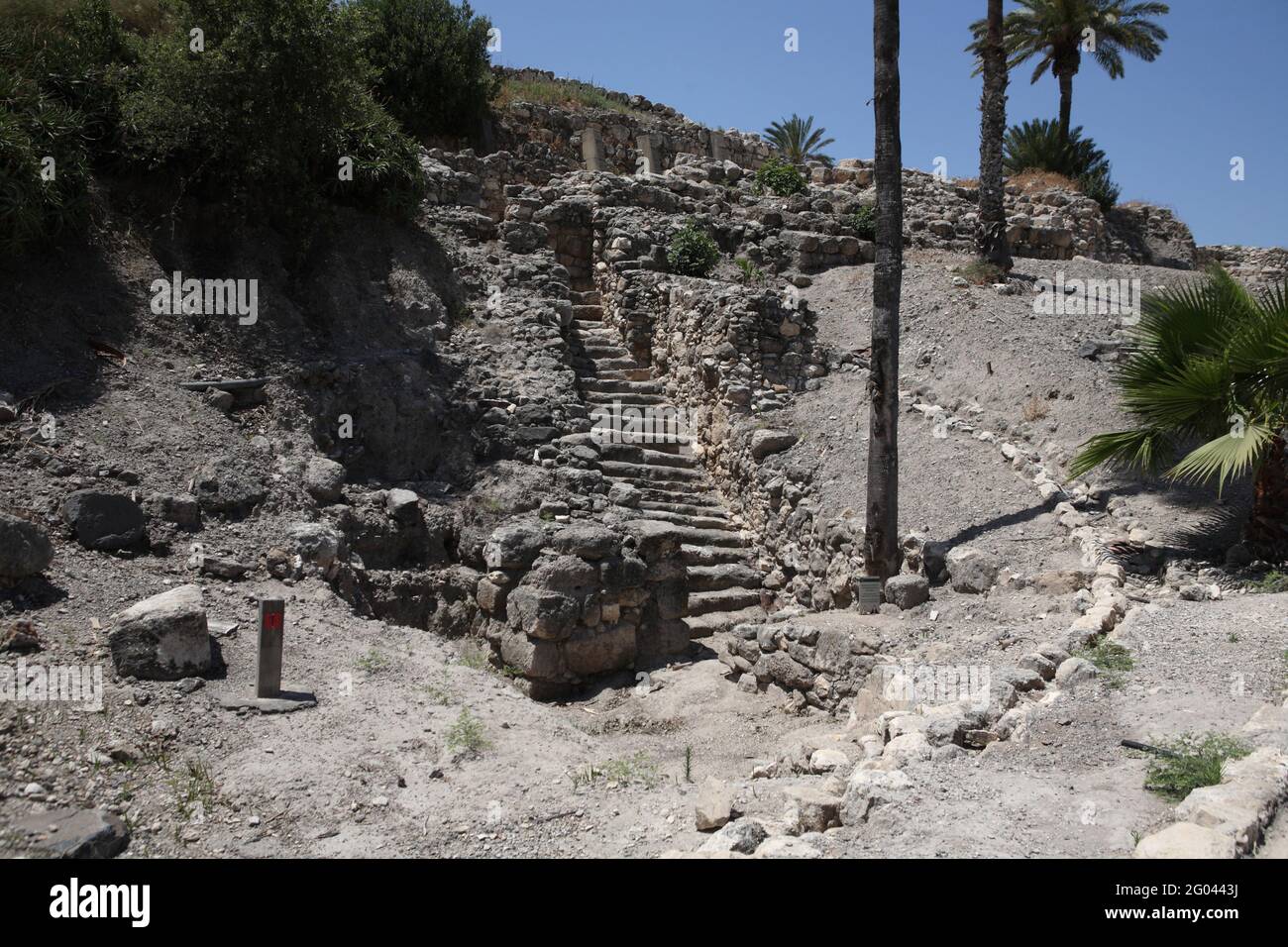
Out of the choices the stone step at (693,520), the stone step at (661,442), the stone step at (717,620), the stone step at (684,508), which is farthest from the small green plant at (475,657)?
the stone step at (661,442)

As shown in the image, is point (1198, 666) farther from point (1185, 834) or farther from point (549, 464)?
point (549, 464)

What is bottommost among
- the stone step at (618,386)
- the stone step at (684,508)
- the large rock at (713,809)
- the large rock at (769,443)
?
the large rock at (713,809)

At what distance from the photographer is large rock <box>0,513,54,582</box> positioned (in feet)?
21.6

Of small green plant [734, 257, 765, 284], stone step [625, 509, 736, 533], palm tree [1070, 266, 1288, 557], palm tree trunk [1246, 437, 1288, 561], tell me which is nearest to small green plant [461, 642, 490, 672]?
stone step [625, 509, 736, 533]

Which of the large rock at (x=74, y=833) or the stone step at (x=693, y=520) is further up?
the stone step at (x=693, y=520)

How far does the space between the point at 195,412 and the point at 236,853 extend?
19.9ft

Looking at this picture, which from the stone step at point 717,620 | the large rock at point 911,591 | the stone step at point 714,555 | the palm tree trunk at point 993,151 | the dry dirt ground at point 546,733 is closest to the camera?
the dry dirt ground at point 546,733

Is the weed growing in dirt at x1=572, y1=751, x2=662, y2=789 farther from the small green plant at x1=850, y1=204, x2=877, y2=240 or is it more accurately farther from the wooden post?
the small green plant at x1=850, y1=204, x2=877, y2=240

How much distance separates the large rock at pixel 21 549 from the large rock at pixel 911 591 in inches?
291

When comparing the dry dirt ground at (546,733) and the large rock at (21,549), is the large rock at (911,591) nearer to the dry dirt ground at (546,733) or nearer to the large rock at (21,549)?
the dry dirt ground at (546,733)

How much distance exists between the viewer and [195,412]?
9734mm

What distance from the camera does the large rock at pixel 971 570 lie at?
8875 mm

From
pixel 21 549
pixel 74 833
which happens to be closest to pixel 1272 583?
pixel 74 833

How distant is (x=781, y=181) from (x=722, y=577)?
1108 centimetres
